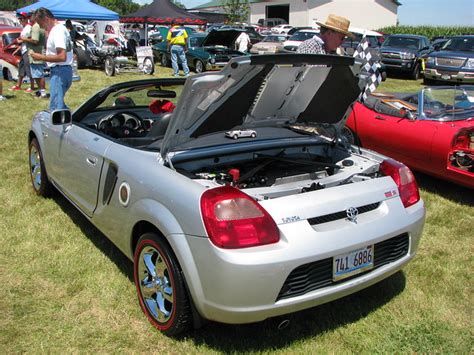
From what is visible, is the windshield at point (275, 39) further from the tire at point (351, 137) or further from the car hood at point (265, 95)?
the car hood at point (265, 95)

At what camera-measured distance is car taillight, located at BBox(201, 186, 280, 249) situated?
7.47ft

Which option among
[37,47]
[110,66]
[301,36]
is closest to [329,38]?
[37,47]

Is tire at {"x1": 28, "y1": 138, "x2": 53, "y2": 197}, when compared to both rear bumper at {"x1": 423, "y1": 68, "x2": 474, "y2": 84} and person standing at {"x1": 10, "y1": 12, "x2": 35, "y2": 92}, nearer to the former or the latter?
person standing at {"x1": 10, "y1": 12, "x2": 35, "y2": 92}

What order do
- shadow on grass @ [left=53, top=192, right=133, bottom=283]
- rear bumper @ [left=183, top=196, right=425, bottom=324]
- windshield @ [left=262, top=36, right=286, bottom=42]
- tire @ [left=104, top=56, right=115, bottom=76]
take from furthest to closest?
windshield @ [left=262, top=36, right=286, bottom=42] → tire @ [left=104, top=56, right=115, bottom=76] → shadow on grass @ [left=53, top=192, right=133, bottom=283] → rear bumper @ [left=183, top=196, right=425, bottom=324]

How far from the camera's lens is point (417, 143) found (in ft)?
17.4

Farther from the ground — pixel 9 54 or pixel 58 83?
pixel 58 83

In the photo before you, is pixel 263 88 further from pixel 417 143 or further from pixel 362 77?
pixel 417 143

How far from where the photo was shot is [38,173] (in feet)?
15.6

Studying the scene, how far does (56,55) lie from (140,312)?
15.9ft

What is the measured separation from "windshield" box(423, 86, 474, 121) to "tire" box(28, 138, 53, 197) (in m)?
4.24

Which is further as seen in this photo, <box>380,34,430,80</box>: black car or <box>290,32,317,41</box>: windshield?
<box>290,32,317,41</box>: windshield

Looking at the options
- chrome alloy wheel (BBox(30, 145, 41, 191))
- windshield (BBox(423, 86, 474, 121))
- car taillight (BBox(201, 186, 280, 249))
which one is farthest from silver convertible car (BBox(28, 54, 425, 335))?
windshield (BBox(423, 86, 474, 121))

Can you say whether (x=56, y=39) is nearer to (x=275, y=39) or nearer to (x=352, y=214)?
(x=352, y=214)

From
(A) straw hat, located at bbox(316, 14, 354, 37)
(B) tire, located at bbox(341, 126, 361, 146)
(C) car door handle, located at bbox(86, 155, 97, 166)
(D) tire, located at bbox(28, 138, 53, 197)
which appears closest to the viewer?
(C) car door handle, located at bbox(86, 155, 97, 166)
